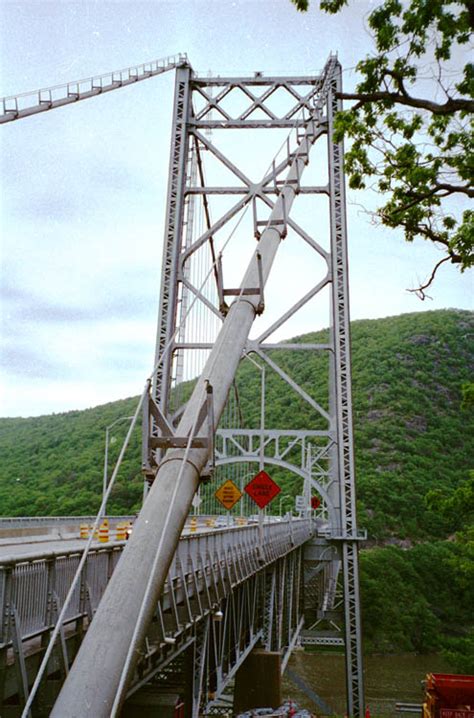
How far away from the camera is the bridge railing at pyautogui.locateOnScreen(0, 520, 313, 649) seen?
6.17m

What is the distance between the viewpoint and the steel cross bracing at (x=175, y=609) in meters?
6.24

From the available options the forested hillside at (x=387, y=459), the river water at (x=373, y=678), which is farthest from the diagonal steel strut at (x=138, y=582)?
the river water at (x=373, y=678)

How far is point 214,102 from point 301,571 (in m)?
21.8

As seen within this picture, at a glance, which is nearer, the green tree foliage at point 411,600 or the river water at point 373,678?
the river water at point 373,678

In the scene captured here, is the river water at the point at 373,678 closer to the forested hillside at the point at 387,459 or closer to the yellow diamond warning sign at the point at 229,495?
the forested hillside at the point at 387,459

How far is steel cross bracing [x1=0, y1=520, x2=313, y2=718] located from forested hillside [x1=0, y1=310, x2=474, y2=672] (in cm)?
599

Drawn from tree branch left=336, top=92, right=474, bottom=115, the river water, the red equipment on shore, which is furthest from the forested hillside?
tree branch left=336, top=92, right=474, bottom=115

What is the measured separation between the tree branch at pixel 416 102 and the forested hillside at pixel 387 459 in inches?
420

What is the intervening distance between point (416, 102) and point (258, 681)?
20460 millimetres

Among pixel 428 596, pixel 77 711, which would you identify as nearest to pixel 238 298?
pixel 77 711

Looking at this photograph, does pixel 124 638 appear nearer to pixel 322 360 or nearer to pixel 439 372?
pixel 322 360

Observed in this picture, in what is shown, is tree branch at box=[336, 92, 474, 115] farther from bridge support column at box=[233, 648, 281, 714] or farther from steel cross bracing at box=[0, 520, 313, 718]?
bridge support column at box=[233, 648, 281, 714]

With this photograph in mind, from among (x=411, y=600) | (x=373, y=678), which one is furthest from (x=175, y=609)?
(x=411, y=600)

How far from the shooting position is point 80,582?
7.80 meters
